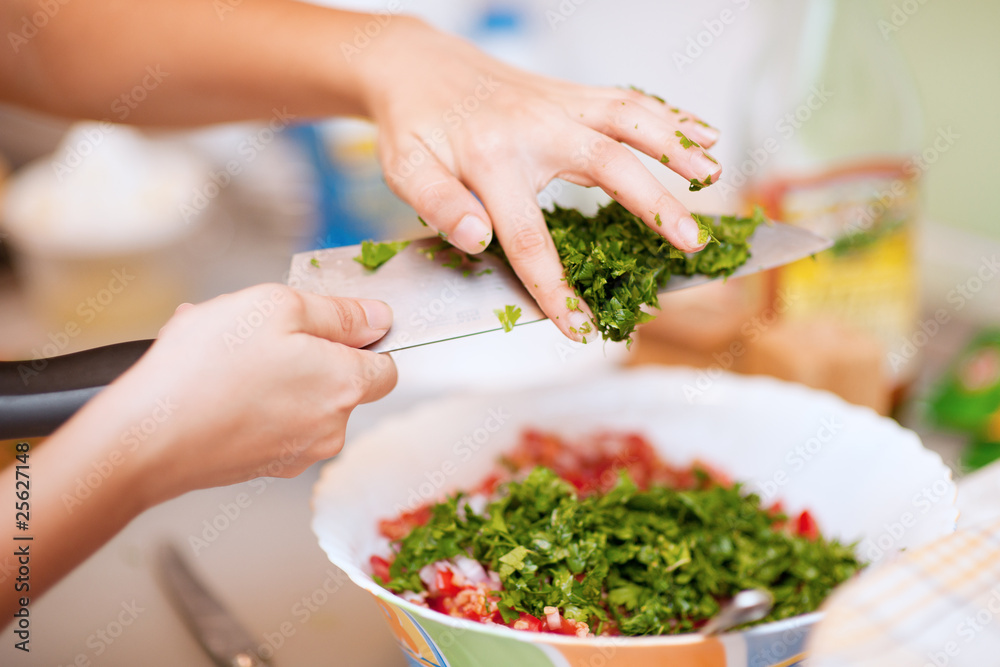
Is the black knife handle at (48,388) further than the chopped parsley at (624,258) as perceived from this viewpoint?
No

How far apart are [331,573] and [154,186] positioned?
1.37 m

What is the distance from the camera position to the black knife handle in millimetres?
625

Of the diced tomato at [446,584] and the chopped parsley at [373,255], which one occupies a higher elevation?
the chopped parsley at [373,255]

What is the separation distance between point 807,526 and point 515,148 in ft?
2.05

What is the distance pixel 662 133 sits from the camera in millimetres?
753

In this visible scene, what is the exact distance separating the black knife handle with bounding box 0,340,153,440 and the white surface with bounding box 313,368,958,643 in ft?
0.98

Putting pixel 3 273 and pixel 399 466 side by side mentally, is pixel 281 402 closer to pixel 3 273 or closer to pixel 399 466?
pixel 399 466

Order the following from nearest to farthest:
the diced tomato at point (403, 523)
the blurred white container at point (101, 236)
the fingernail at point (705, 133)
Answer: the fingernail at point (705, 133)
the diced tomato at point (403, 523)
the blurred white container at point (101, 236)

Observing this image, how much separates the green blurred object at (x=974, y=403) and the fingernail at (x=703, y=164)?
0.97m

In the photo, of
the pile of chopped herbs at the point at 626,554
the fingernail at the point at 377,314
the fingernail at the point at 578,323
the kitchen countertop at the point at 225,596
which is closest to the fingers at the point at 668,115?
the fingernail at the point at 578,323

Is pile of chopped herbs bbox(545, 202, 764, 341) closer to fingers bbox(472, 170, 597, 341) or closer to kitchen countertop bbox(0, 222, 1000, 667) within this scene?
fingers bbox(472, 170, 597, 341)

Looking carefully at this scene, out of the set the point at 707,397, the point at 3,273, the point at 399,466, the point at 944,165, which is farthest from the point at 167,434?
the point at 944,165

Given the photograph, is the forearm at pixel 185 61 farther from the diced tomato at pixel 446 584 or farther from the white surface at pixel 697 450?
the diced tomato at pixel 446 584

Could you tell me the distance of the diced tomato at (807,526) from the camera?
927 mm
